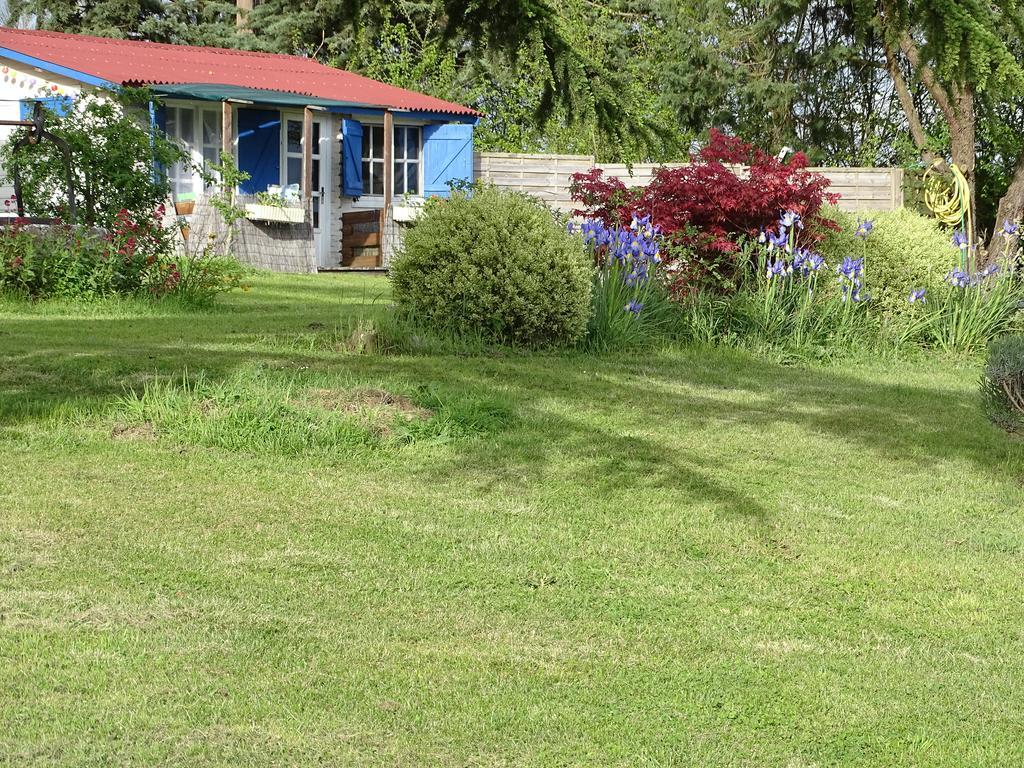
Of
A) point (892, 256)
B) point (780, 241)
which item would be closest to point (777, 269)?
point (780, 241)

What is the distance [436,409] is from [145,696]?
361cm

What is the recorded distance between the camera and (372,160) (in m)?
22.8

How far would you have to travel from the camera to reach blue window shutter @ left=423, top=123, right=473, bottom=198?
2277 centimetres

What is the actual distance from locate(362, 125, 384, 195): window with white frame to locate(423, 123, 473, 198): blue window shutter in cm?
82

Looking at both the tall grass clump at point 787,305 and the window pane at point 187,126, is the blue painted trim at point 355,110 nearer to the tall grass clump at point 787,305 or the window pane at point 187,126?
the window pane at point 187,126

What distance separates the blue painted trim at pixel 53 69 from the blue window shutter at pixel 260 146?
276 centimetres

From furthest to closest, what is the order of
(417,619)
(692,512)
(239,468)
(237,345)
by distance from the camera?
(237,345) → (239,468) → (692,512) → (417,619)

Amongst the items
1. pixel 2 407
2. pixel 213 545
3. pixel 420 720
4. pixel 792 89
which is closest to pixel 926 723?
pixel 420 720

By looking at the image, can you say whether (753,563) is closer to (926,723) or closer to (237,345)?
(926,723)

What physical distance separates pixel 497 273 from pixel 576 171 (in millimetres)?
12225

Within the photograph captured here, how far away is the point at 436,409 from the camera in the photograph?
688 centimetres

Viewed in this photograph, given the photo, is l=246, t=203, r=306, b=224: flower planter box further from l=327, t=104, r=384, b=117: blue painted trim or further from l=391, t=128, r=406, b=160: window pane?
l=391, t=128, r=406, b=160: window pane

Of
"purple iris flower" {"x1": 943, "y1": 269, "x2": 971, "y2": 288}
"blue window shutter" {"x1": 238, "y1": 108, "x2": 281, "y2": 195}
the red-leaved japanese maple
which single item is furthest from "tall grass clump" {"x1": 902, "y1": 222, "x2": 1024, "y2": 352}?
"blue window shutter" {"x1": 238, "y1": 108, "x2": 281, "y2": 195}

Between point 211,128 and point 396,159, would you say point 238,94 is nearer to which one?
point 211,128
